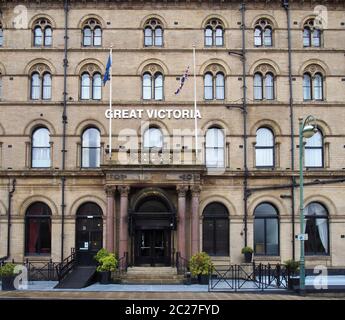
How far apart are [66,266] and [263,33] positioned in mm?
18262

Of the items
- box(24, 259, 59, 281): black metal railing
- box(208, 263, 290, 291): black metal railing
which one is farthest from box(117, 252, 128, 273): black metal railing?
box(208, 263, 290, 291): black metal railing

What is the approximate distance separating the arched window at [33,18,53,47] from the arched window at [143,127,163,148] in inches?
325

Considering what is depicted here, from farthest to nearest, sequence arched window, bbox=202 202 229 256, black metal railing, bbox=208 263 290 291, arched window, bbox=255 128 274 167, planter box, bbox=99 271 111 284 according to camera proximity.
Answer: arched window, bbox=255 128 274 167 → arched window, bbox=202 202 229 256 → planter box, bbox=99 271 111 284 → black metal railing, bbox=208 263 290 291

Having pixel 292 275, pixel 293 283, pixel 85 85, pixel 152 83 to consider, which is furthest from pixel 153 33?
pixel 293 283

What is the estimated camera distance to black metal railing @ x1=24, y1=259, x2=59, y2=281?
28.1 meters

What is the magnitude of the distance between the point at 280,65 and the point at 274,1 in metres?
4.05

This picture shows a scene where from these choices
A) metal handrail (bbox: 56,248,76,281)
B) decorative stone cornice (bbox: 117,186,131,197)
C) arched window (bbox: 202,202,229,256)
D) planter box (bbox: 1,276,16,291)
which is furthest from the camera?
arched window (bbox: 202,202,229,256)

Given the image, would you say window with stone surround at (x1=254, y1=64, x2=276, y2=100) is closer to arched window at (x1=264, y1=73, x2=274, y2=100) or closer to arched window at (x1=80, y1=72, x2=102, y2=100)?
arched window at (x1=264, y1=73, x2=274, y2=100)

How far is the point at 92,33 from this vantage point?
30.8 m

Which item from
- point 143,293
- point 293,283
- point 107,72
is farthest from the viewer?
point 107,72

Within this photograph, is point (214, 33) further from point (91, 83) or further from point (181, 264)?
point (181, 264)

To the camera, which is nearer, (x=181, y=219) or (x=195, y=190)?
(x=181, y=219)
